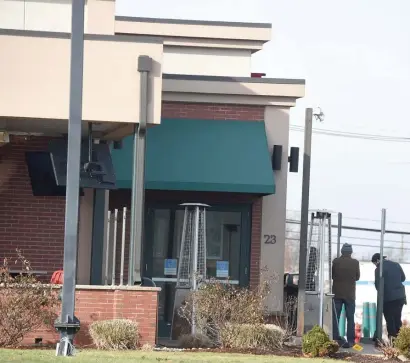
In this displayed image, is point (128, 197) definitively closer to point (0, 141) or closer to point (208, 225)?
point (208, 225)

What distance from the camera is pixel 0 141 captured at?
20.0m

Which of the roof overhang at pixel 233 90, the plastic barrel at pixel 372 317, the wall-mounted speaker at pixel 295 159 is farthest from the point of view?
the plastic barrel at pixel 372 317

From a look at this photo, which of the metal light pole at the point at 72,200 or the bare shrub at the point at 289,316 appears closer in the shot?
the metal light pole at the point at 72,200

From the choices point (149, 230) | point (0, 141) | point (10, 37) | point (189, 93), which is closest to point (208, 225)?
point (149, 230)

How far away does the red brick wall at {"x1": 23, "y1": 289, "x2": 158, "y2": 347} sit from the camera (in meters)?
17.7

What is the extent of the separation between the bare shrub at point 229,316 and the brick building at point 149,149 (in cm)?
126

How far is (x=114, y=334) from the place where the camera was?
56.1 feet

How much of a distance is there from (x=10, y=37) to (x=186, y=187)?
5108 mm

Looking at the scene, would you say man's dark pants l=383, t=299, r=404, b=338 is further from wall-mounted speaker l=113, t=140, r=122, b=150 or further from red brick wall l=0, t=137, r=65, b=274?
red brick wall l=0, t=137, r=65, b=274

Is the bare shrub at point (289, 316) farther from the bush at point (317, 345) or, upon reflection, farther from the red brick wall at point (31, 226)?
the red brick wall at point (31, 226)

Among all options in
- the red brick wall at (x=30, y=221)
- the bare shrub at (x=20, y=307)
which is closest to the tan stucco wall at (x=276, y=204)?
the red brick wall at (x=30, y=221)

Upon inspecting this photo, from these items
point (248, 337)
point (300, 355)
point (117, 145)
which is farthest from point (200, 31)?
point (300, 355)

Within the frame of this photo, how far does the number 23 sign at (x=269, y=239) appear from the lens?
23.2 metres

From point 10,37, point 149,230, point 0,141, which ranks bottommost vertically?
point 149,230
